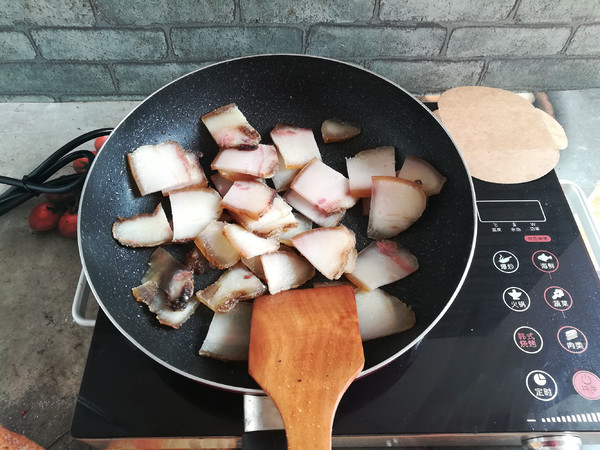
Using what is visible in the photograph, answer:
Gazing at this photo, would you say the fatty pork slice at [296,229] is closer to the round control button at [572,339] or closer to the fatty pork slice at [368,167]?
the fatty pork slice at [368,167]

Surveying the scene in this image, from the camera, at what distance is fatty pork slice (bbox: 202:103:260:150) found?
85cm

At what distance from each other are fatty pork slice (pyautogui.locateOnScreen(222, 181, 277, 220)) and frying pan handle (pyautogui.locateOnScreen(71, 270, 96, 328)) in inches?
10.1

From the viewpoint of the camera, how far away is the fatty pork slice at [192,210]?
787mm

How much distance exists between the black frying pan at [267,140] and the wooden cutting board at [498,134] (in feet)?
0.39

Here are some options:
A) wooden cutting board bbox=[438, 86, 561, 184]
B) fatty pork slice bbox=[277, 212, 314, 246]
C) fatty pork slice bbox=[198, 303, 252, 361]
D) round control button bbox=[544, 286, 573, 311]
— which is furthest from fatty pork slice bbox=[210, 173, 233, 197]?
round control button bbox=[544, 286, 573, 311]

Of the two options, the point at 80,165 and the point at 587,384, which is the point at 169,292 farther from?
the point at 587,384

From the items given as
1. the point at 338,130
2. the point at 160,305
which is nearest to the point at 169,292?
the point at 160,305

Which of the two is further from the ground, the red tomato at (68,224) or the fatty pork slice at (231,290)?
the fatty pork slice at (231,290)

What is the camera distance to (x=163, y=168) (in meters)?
0.81

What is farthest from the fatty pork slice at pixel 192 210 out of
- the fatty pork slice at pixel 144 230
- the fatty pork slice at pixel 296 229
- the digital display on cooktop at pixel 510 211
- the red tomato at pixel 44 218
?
the digital display on cooktop at pixel 510 211

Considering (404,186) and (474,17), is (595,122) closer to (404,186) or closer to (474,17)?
(474,17)

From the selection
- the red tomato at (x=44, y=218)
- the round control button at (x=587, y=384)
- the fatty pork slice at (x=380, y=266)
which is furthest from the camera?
the red tomato at (x=44, y=218)

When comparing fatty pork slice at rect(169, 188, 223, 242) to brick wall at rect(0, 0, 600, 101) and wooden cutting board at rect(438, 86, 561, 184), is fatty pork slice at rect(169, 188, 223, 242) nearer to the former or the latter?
brick wall at rect(0, 0, 600, 101)

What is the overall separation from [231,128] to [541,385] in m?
0.64
